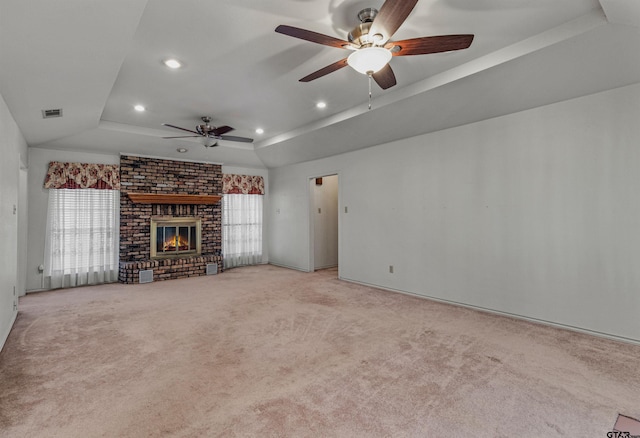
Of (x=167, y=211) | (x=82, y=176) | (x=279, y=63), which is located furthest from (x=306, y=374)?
(x=82, y=176)

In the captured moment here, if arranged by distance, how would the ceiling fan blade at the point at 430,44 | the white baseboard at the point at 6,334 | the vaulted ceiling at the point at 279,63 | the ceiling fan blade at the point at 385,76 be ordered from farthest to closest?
the white baseboard at the point at 6,334 → the ceiling fan blade at the point at 385,76 → the vaulted ceiling at the point at 279,63 → the ceiling fan blade at the point at 430,44

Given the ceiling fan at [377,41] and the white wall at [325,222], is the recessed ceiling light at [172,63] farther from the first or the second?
the white wall at [325,222]

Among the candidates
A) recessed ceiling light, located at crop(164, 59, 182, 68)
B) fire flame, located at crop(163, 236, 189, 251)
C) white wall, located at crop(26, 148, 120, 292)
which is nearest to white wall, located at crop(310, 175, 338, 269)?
fire flame, located at crop(163, 236, 189, 251)

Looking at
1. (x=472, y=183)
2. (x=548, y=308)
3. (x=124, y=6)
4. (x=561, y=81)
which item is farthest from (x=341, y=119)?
(x=548, y=308)

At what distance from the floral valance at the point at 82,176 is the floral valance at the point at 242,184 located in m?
2.16

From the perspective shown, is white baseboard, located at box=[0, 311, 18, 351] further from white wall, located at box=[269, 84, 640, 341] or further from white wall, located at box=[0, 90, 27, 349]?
white wall, located at box=[269, 84, 640, 341]

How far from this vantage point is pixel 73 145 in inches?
215

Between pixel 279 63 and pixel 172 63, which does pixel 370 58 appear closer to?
pixel 279 63

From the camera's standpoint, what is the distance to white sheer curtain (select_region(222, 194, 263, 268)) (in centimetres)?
750

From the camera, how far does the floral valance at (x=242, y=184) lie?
24.3 ft

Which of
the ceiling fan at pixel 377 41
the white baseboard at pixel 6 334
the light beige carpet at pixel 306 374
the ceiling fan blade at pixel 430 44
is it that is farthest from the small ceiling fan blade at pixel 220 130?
the white baseboard at pixel 6 334

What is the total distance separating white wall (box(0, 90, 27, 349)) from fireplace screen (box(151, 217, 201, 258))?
8.77ft

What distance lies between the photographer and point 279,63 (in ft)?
10.5

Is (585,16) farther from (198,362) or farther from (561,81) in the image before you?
(198,362)
